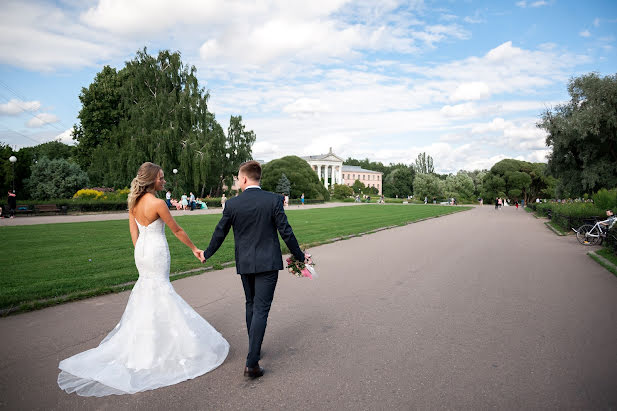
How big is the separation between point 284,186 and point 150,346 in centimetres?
6442

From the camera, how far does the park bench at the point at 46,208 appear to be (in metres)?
25.1

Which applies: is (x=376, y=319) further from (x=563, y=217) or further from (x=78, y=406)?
(x=563, y=217)

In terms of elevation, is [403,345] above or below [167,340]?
below

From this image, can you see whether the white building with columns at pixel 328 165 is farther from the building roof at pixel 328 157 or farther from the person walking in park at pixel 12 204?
the person walking in park at pixel 12 204

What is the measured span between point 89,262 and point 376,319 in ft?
23.6

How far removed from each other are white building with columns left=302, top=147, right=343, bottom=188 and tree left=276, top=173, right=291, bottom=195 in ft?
237

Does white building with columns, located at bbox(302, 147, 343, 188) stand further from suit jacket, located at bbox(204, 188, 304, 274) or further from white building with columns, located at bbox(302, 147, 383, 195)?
suit jacket, located at bbox(204, 188, 304, 274)

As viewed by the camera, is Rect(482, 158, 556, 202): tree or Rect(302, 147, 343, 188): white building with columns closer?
Rect(482, 158, 556, 202): tree

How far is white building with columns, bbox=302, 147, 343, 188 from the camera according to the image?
142 m

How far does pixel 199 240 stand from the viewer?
46.7 ft

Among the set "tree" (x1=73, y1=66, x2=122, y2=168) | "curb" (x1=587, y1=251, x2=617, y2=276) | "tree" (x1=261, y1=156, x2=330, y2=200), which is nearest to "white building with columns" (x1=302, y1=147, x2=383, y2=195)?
"tree" (x1=261, y1=156, x2=330, y2=200)

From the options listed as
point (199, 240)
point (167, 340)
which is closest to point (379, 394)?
point (167, 340)

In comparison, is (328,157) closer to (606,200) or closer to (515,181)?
(515,181)

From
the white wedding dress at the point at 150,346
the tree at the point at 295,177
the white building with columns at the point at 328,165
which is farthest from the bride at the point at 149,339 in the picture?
the white building with columns at the point at 328,165
